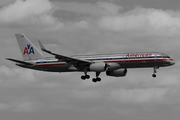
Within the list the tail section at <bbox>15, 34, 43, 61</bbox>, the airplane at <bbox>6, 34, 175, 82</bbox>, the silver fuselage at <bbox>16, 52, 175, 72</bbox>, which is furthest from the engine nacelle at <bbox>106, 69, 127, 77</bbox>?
the tail section at <bbox>15, 34, 43, 61</bbox>

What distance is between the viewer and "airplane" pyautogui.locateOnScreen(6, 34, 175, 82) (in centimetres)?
5950

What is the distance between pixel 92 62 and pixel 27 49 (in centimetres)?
1923

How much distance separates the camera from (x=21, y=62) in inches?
2603

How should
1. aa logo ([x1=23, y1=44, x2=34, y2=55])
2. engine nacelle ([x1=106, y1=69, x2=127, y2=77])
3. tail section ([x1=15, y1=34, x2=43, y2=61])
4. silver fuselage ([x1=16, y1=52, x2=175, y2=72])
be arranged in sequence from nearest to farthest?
silver fuselage ([x1=16, y1=52, x2=175, y2=72]), engine nacelle ([x1=106, y1=69, x2=127, y2=77]), tail section ([x1=15, y1=34, x2=43, y2=61]), aa logo ([x1=23, y1=44, x2=34, y2=55])

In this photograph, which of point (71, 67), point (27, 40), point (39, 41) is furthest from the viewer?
point (27, 40)

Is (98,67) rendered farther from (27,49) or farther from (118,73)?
(27,49)

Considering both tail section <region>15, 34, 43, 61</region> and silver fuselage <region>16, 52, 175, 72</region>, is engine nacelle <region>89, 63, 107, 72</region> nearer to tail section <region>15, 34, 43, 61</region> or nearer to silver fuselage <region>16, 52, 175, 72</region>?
silver fuselage <region>16, 52, 175, 72</region>

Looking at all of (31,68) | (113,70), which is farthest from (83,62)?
(31,68)

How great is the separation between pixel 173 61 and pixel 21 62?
114 feet

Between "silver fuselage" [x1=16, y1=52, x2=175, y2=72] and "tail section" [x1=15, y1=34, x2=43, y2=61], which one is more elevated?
"tail section" [x1=15, y1=34, x2=43, y2=61]

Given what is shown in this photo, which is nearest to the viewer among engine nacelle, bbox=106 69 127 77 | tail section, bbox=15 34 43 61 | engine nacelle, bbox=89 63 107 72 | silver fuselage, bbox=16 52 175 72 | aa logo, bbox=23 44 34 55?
engine nacelle, bbox=89 63 107 72

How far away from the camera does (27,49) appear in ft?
234

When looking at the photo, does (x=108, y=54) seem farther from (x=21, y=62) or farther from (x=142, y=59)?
(x=21, y=62)

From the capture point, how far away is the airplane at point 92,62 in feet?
195
